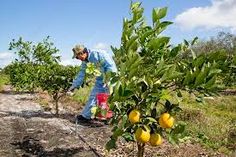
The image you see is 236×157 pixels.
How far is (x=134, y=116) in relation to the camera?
3523 mm

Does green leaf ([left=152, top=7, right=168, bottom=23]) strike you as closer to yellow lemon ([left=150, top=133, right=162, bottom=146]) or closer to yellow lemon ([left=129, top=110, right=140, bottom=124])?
yellow lemon ([left=129, top=110, right=140, bottom=124])

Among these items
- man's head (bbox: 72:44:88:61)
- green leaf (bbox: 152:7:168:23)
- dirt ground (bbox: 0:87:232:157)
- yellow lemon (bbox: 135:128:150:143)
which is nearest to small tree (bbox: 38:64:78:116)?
dirt ground (bbox: 0:87:232:157)

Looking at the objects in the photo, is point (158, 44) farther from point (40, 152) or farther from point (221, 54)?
point (40, 152)

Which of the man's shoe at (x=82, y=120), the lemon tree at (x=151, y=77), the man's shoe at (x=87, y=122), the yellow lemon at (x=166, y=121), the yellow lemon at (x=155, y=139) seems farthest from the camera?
the man's shoe at (x=82, y=120)

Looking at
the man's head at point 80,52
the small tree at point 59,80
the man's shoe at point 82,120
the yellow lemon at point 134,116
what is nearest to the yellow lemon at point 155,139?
the yellow lemon at point 134,116

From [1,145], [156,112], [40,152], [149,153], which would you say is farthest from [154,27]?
[1,145]

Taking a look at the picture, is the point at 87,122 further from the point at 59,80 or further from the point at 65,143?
the point at 59,80

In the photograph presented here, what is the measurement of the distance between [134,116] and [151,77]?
36 cm

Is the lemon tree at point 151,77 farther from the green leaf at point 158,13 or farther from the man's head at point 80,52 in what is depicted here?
the man's head at point 80,52

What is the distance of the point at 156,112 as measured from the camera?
393 cm

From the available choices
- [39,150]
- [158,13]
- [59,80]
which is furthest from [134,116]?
[59,80]

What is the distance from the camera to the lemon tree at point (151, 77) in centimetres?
336

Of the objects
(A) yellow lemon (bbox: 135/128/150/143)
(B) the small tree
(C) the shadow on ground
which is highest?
(B) the small tree

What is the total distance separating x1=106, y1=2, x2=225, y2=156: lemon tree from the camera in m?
3.36
